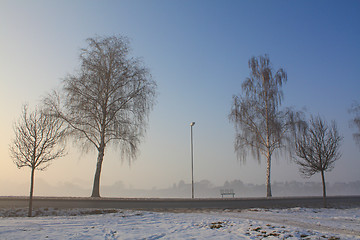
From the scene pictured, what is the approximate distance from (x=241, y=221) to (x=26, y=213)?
36.9 feet

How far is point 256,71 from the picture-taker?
30.5 m

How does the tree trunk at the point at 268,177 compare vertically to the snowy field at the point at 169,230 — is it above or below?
above

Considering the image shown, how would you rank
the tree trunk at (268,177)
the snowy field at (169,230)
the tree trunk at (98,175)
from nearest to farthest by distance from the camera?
1. the snowy field at (169,230)
2. the tree trunk at (98,175)
3. the tree trunk at (268,177)

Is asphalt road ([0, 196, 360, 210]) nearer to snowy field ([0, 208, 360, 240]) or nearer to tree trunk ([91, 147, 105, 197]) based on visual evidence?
tree trunk ([91, 147, 105, 197])

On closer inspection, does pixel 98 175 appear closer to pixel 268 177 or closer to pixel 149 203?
pixel 149 203

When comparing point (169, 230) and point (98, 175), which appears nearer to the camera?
point (169, 230)

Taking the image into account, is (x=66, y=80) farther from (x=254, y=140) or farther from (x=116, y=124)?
(x=254, y=140)

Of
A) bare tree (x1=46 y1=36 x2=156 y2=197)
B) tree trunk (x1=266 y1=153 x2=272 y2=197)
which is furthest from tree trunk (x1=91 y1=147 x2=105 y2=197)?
tree trunk (x1=266 y1=153 x2=272 y2=197)

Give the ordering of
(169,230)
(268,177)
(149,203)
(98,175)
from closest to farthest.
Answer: (169,230), (149,203), (98,175), (268,177)

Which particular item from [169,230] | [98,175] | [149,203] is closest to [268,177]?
[149,203]

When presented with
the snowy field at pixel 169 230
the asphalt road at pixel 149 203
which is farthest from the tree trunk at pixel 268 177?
the snowy field at pixel 169 230

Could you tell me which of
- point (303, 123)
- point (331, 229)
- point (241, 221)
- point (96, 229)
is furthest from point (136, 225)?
point (303, 123)

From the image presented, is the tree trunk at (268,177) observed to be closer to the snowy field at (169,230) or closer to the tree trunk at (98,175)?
the tree trunk at (98,175)

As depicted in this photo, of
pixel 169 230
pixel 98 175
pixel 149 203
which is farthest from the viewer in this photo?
pixel 98 175
